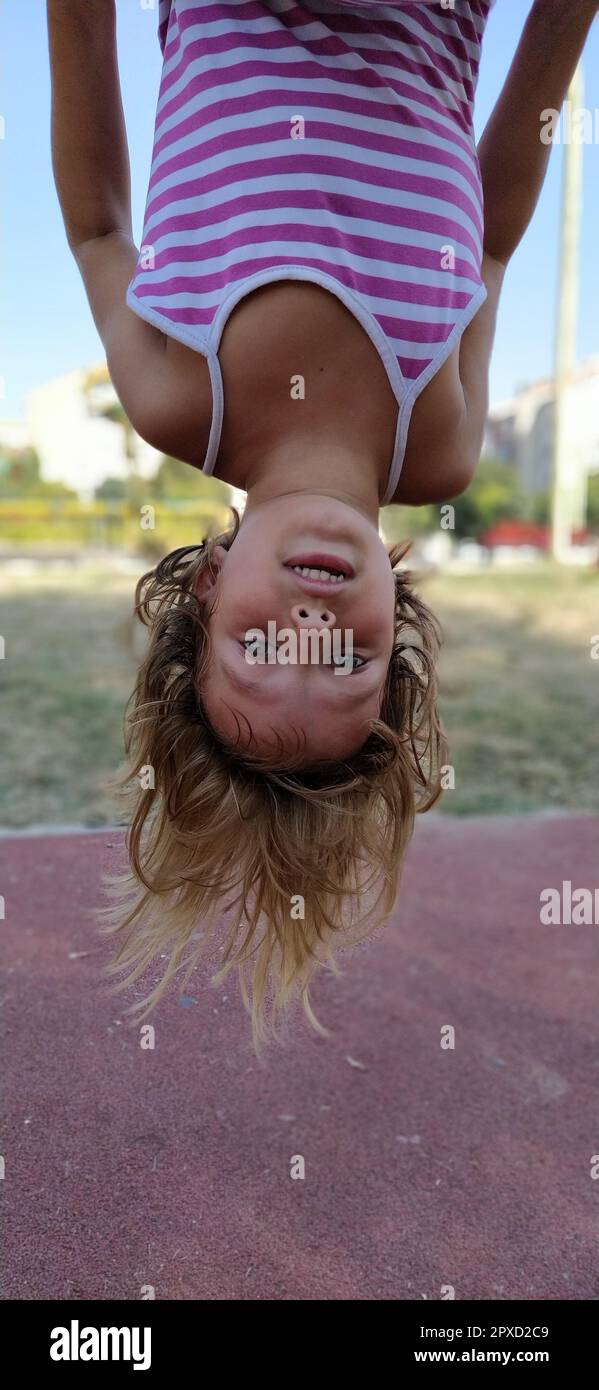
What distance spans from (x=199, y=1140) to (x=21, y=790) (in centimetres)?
210

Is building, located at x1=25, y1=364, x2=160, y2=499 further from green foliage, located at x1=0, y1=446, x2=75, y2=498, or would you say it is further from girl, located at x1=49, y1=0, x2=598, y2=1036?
girl, located at x1=49, y1=0, x2=598, y2=1036

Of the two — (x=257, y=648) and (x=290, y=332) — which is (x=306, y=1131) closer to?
(x=257, y=648)

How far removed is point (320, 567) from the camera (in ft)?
4.27

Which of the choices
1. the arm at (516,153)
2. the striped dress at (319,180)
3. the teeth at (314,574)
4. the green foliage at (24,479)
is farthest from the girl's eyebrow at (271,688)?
the green foliage at (24,479)

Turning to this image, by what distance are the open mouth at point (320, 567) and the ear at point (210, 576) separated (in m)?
0.19

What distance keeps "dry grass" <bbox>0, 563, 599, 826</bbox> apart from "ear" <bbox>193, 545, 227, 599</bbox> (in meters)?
0.54

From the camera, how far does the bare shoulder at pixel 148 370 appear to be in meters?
1.34

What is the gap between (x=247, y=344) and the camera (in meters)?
1.29

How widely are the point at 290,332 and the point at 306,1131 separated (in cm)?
139

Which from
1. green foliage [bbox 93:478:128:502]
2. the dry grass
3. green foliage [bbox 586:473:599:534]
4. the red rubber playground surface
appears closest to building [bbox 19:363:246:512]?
green foliage [bbox 93:478:128:502]

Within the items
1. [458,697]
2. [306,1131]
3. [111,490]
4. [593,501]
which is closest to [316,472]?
[306,1131]

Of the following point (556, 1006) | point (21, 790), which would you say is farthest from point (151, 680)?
point (21, 790)

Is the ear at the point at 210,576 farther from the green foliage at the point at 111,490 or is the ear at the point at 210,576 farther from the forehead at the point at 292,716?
the green foliage at the point at 111,490
